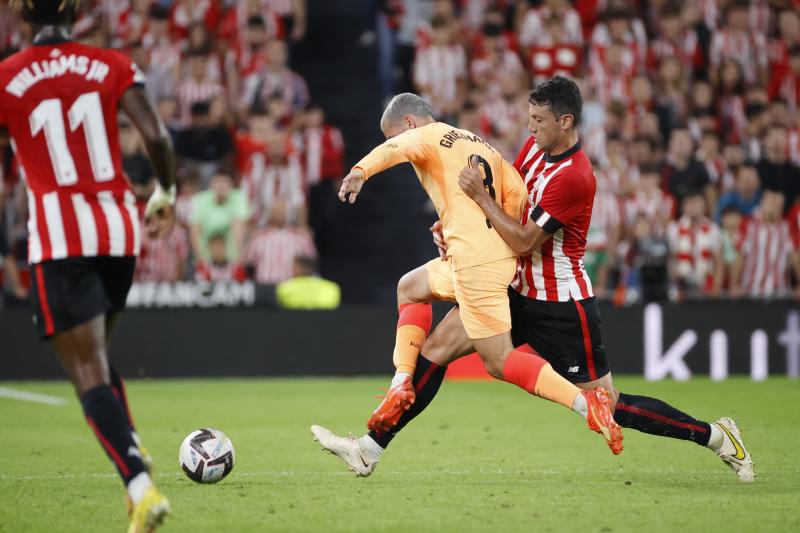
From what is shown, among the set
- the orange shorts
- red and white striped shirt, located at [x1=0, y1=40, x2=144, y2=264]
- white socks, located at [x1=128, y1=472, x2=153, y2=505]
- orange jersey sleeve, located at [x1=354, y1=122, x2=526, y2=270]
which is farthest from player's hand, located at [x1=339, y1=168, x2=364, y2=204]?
white socks, located at [x1=128, y1=472, x2=153, y2=505]

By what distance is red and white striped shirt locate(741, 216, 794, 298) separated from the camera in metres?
14.4

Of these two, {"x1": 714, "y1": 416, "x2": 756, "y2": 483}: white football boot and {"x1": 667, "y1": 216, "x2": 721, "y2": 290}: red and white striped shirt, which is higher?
{"x1": 714, "y1": 416, "x2": 756, "y2": 483}: white football boot

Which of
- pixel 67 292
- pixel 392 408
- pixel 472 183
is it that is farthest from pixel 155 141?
pixel 392 408

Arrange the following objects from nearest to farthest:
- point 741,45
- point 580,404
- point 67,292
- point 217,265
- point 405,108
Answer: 1. point 67,292
2. point 580,404
3. point 405,108
4. point 217,265
5. point 741,45

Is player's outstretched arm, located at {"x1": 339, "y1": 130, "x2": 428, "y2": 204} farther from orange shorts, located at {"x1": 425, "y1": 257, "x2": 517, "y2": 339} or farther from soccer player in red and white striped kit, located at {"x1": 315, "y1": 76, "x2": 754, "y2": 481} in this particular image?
orange shorts, located at {"x1": 425, "y1": 257, "x2": 517, "y2": 339}

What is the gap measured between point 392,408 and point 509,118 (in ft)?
29.8

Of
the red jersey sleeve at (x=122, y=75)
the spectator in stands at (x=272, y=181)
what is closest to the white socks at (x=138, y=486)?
the red jersey sleeve at (x=122, y=75)

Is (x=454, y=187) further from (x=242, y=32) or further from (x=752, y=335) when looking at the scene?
(x=242, y=32)

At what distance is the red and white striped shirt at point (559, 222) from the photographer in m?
6.39

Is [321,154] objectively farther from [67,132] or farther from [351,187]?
[67,132]

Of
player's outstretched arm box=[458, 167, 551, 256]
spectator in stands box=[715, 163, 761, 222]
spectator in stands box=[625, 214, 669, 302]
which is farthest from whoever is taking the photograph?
spectator in stands box=[715, 163, 761, 222]

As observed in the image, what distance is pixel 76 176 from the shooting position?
499 cm

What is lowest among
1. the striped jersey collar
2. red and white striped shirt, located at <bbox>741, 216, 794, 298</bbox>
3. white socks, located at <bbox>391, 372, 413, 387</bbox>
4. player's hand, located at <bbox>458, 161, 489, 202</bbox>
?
red and white striped shirt, located at <bbox>741, 216, 794, 298</bbox>

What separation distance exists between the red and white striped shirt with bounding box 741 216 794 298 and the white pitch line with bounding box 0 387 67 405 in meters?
7.60
